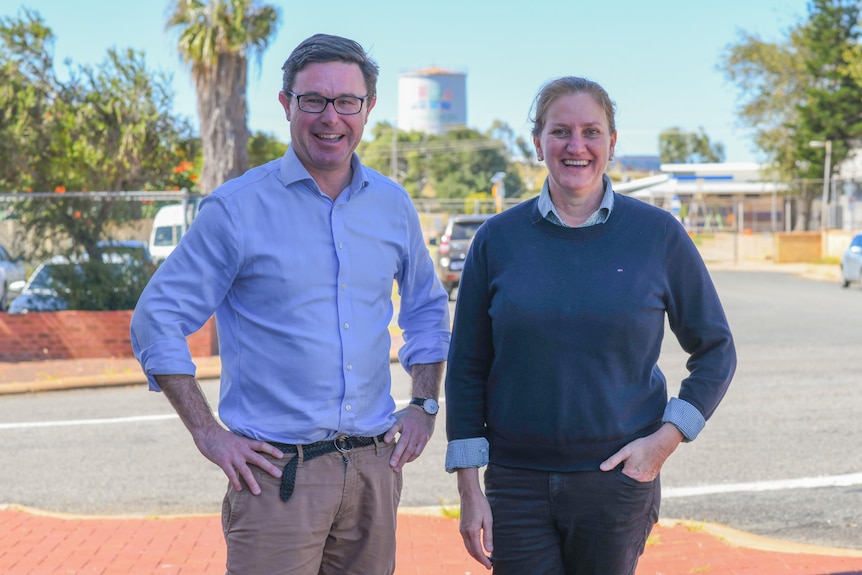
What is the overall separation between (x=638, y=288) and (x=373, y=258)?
2.44ft

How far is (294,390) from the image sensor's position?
3045 mm

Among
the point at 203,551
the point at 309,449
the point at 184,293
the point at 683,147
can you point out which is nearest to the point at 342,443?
the point at 309,449

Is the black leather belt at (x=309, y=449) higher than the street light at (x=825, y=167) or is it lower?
higher

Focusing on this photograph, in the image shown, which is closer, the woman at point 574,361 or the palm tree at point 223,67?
the woman at point 574,361

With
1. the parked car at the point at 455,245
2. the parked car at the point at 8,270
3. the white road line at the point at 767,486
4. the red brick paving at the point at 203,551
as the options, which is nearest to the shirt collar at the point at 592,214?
the red brick paving at the point at 203,551

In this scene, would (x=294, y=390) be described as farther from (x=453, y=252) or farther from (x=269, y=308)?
(x=453, y=252)

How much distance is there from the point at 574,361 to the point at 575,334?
7cm

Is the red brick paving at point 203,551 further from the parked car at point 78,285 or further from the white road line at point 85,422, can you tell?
the parked car at point 78,285

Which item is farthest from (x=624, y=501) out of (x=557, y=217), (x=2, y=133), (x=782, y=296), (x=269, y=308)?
(x=782, y=296)

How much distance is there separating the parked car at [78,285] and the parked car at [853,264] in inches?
762

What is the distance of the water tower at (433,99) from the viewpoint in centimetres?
14112

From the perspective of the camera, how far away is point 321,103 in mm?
3098

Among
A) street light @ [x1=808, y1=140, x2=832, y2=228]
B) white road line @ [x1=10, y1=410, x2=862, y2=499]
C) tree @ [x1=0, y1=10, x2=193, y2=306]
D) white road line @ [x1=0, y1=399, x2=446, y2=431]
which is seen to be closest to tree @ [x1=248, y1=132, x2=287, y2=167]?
tree @ [x1=0, y1=10, x2=193, y2=306]

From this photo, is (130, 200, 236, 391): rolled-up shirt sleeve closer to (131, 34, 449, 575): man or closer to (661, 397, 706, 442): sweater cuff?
(131, 34, 449, 575): man
